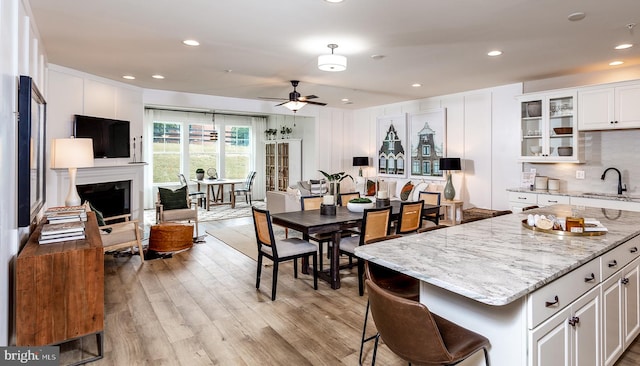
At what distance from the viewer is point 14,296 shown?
2211mm

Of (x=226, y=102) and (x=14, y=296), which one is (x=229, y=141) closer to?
(x=226, y=102)

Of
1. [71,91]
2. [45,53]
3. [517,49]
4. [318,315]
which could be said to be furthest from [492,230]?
[71,91]

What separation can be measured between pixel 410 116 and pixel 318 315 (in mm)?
5541

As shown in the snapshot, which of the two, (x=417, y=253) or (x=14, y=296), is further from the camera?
(x=14, y=296)

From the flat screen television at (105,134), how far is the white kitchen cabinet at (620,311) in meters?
6.05

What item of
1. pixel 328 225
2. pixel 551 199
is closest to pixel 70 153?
pixel 328 225

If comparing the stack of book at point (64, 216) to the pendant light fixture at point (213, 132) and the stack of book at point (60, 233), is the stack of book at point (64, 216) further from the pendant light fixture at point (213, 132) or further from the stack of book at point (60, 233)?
the pendant light fixture at point (213, 132)

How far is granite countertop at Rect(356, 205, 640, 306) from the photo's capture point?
4.76 ft

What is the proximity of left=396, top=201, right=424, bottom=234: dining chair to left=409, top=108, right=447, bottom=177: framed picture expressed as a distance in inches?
125

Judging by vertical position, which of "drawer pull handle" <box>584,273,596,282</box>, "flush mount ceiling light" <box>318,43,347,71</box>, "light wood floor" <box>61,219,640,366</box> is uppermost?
"flush mount ceiling light" <box>318,43,347,71</box>

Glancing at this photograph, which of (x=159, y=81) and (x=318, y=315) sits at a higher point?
(x=159, y=81)

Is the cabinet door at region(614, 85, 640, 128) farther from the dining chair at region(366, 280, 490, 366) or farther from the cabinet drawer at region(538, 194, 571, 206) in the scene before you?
the dining chair at region(366, 280, 490, 366)

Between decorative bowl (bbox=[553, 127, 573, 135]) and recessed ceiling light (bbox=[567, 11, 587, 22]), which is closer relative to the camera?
recessed ceiling light (bbox=[567, 11, 587, 22])

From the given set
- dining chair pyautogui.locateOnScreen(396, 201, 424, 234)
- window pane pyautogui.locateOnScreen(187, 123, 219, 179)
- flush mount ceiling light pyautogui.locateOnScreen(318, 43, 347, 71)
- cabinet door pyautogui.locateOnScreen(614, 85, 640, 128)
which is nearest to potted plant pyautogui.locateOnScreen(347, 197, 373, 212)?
dining chair pyautogui.locateOnScreen(396, 201, 424, 234)
